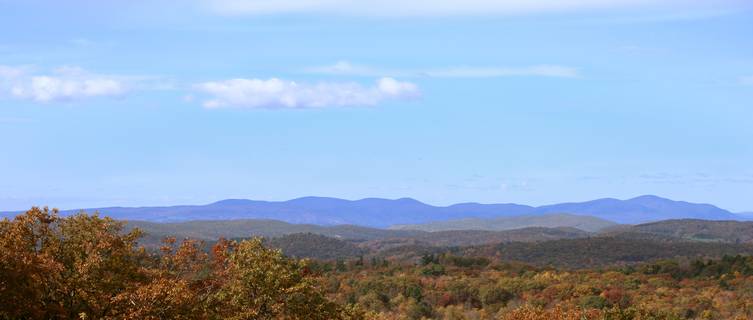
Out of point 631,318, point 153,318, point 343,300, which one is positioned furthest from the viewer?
point 343,300

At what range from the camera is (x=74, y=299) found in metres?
28.3

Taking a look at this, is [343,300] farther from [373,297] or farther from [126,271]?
[126,271]

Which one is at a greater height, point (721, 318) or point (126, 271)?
point (126, 271)

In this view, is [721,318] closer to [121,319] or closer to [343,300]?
[343,300]

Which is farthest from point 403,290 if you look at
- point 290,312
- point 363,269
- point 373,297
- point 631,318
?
point 290,312

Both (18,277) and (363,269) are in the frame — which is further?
(363,269)

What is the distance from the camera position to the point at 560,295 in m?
86.8

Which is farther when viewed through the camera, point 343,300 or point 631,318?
point 343,300

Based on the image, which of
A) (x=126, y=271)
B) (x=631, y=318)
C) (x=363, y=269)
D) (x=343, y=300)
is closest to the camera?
(x=126, y=271)

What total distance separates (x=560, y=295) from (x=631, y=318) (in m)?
43.2

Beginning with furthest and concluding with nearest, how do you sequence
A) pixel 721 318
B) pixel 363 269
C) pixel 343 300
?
1. pixel 363 269
2. pixel 343 300
3. pixel 721 318

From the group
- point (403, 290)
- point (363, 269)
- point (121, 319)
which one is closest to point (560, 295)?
point (403, 290)

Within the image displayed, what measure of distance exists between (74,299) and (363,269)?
96769mm

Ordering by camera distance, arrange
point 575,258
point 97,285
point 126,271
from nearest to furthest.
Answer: point 97,285
point 126,271
point 575,258
